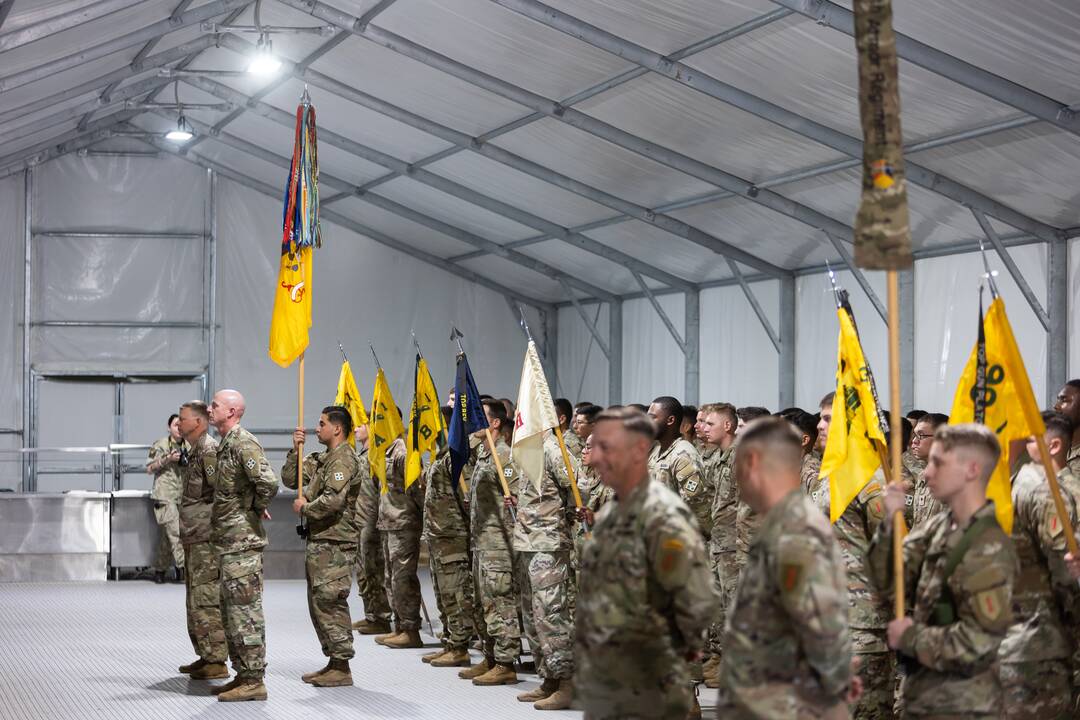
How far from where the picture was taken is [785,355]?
15250 millimetres

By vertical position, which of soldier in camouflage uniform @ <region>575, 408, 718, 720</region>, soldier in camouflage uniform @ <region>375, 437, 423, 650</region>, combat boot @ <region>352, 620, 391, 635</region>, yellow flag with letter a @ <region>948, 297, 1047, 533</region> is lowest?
combat boot @ <region>352, 620, 391, 635</region>

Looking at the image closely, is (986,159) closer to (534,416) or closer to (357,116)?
(534,416)

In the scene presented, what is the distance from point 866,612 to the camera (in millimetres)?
5645

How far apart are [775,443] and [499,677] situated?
17.4 ft

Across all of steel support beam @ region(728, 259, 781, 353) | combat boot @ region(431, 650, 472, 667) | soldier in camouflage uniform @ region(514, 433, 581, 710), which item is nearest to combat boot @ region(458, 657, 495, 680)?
combat boot @ region(431, 650, 472, 667)

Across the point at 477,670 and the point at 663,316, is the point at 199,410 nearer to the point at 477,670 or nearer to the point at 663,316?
the point at 477,670

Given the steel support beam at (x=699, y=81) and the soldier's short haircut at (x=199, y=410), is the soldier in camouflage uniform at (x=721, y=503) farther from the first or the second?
the steel support beam at (x=699, y=81)

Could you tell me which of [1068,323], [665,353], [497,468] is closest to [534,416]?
[497,468]

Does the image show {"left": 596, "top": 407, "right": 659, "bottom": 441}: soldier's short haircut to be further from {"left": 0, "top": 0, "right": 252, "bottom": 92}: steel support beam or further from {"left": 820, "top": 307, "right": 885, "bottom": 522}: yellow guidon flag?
{"left": 0, "top": 0, "right": 252, "bottom": 92}: steel support beam

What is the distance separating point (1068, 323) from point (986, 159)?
166 cm

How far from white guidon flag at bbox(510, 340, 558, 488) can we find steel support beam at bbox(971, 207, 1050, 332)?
5.31 meters

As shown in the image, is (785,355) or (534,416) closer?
(534,416)

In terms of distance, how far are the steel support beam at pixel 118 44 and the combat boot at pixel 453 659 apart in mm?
6397

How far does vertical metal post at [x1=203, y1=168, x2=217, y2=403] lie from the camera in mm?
19656
